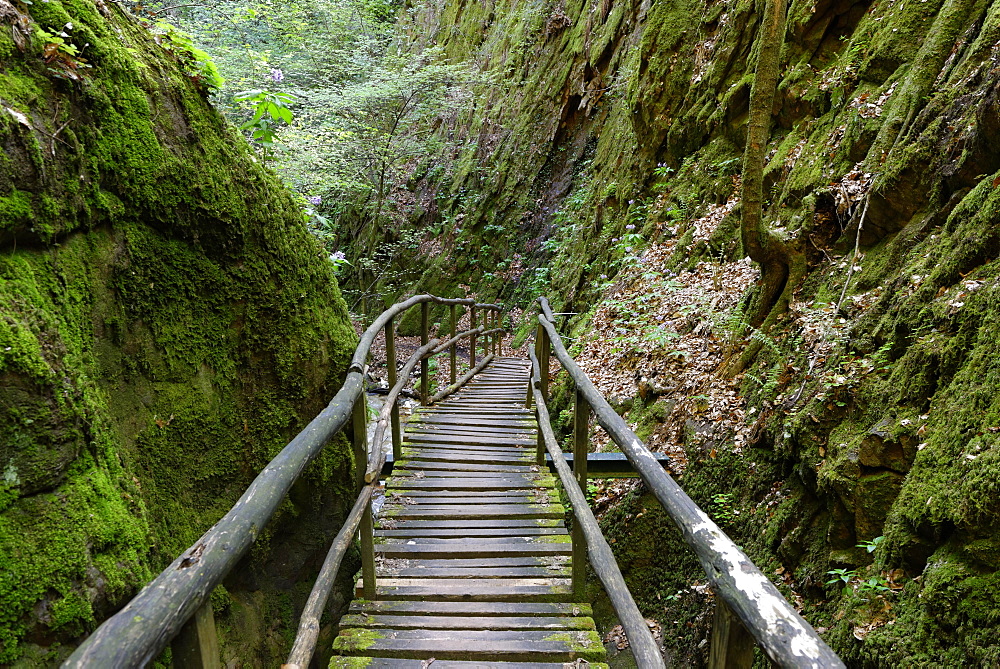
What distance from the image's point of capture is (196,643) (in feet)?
3.76

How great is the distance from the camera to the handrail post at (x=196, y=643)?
1127 mm

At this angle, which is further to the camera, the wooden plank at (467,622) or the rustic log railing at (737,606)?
the wooden plank at (467,622)

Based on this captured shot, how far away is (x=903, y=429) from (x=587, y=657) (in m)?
2.05

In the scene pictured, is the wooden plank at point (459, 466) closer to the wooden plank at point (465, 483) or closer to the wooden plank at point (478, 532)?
the wooden plank at point (465, 483)

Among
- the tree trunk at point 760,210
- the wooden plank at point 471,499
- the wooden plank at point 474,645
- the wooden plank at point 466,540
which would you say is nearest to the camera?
the wooden plank at point 474,645

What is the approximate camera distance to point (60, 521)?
5.24 ft

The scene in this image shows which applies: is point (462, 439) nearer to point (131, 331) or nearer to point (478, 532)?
point (478, 532)

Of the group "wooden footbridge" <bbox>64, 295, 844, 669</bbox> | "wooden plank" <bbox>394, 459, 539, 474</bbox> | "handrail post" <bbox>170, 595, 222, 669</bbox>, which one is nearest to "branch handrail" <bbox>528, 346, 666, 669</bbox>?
"wooden footbridge" <bbox>64, 295, 844, 669</bbox>

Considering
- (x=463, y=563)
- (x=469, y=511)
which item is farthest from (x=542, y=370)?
(x=463, y=563)

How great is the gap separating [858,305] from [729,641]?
3.36 metres

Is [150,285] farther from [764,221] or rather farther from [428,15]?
[428,15]

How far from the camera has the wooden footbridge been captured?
3.52 ft

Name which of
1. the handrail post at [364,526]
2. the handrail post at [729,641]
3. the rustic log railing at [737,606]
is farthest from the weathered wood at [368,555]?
the handrail post at [729,641]

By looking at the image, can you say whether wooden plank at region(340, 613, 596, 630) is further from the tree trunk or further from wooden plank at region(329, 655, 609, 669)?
the tree trunk
